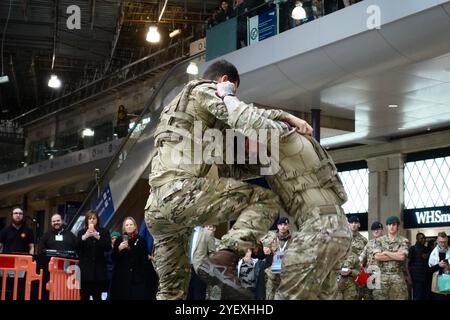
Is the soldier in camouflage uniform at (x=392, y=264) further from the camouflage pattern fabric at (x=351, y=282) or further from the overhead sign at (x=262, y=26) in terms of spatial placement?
the overhead sign at (x=262, y=26)

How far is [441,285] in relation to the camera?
10.4 m

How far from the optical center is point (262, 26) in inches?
522

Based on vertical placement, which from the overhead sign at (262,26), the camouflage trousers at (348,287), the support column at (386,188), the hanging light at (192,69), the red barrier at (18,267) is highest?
the overhead sign at (262,26)

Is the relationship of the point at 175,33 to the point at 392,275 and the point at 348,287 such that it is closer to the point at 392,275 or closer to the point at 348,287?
the point at 348,287

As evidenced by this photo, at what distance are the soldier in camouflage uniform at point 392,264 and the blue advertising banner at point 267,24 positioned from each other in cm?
496

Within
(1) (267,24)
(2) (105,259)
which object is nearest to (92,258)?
(2) (105,259)

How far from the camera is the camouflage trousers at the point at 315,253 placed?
13.8ft

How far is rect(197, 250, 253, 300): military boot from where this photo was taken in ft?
12.6

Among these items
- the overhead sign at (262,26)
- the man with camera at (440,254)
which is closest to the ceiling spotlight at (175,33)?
the overhead sign at (262,26)

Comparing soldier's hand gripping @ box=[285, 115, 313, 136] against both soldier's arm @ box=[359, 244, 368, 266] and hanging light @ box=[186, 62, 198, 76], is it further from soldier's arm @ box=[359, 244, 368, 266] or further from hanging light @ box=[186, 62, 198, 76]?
hanging light @ box=[186, 62, 198, 76]

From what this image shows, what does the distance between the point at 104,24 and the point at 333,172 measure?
1722cm

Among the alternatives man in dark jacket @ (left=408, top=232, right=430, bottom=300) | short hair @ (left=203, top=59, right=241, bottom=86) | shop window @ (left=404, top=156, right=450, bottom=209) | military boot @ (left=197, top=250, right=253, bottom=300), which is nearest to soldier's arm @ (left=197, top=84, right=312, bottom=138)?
short hair @ (left=203, top=59, right=241, bottom=86)

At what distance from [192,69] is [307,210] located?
10873mm
